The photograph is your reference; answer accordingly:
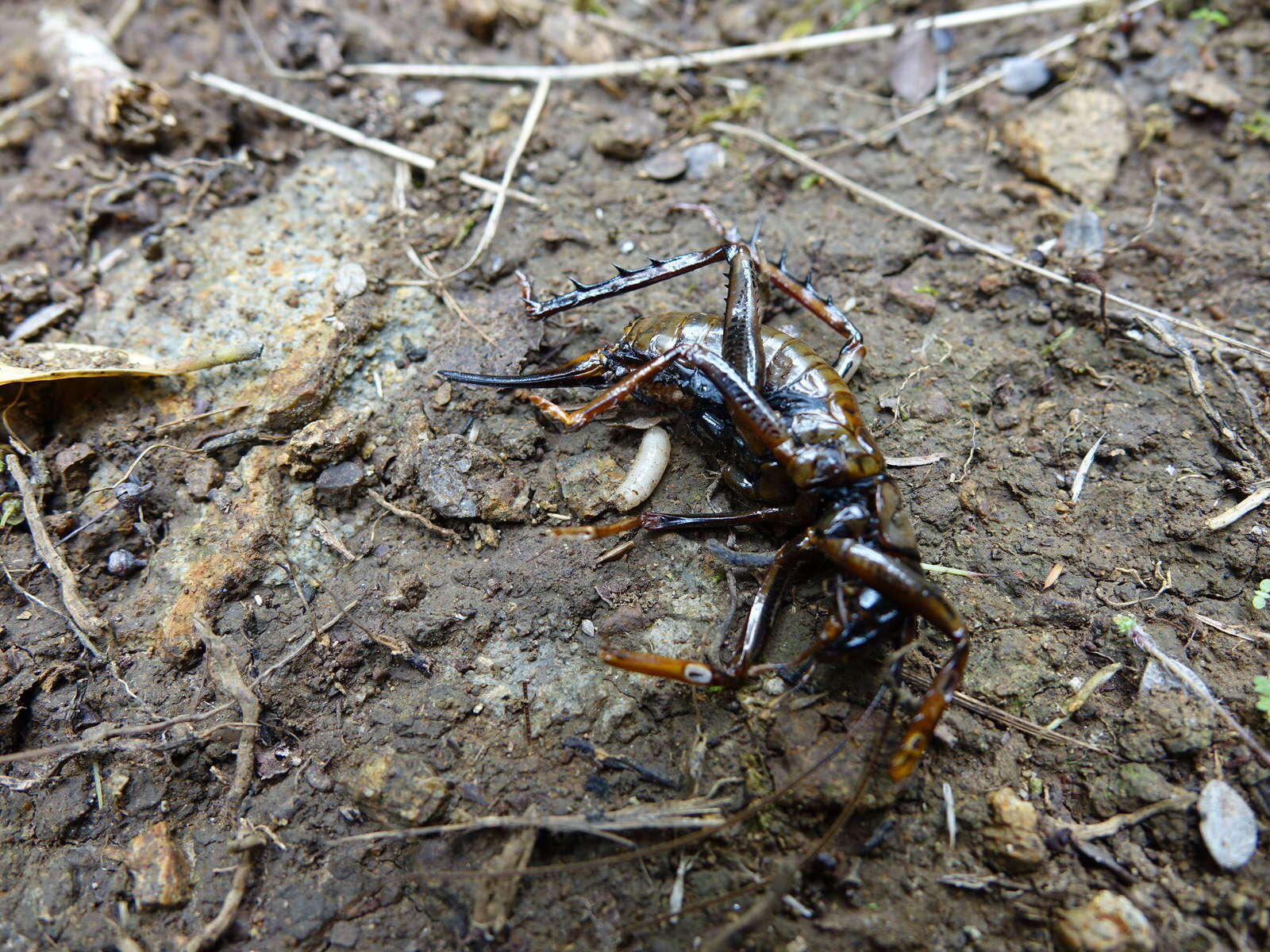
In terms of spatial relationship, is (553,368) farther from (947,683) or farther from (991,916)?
(991,916)

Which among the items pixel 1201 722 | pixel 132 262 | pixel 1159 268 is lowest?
pixel 1201 722

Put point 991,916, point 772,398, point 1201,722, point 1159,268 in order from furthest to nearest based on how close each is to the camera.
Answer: point 1159,268 → point 772,398 → point 1201,722 → point 991,916

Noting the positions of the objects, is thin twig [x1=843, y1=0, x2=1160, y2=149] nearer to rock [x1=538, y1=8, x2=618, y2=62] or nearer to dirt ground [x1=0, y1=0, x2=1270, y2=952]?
dirt ground [x1=0, y1=0, x2=1270, y2=952]

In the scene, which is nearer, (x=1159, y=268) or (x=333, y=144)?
(x=1159, y=268)

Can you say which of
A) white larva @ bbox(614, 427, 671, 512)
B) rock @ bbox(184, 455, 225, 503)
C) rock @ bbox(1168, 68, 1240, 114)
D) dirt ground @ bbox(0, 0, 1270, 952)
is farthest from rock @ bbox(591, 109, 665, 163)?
rock @ bbox(1168, 68, 1240, 114)

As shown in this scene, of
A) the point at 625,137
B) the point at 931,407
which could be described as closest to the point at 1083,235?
the point at 931,407

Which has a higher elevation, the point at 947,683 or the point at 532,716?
the point at 947,683

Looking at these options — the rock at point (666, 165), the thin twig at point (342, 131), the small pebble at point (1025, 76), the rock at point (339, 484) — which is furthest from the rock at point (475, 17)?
the small pebble at point (1025, 76)

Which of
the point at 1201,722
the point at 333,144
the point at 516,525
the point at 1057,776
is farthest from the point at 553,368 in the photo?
the point at 1201,722
